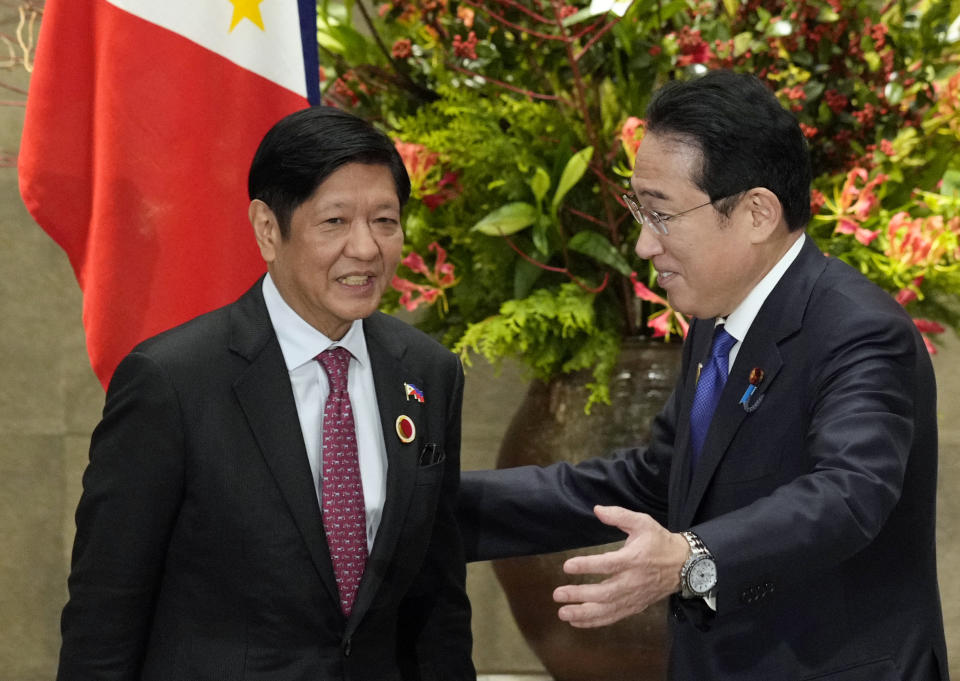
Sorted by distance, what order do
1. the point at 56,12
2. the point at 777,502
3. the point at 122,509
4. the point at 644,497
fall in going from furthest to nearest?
1. the point at 56,12
2. the point at 644,497
3. the point at 122,509
4. the point at 777,502

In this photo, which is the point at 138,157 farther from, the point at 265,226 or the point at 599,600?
the point at 599,600

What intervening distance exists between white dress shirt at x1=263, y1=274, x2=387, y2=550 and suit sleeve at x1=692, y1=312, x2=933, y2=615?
0.45 meters

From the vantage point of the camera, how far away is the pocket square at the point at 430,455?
5.55 feet

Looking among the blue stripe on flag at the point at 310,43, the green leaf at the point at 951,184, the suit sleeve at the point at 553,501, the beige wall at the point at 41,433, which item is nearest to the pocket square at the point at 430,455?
the suit sleeve at the point at 553,501

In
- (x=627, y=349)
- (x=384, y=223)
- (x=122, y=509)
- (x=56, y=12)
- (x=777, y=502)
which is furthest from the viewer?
(x=627, y=349)

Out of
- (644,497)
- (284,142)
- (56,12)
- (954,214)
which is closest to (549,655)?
(644,497)

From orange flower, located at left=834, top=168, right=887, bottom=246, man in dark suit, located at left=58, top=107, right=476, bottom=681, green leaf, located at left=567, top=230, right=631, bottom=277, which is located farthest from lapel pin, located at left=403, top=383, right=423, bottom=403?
orange flower, located at left=834, top=168, right=887, bottom=246

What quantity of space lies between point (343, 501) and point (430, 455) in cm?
16

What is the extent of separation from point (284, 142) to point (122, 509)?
51cm

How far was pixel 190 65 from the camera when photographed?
229 centimetres

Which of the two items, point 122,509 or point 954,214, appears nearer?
point 122,509

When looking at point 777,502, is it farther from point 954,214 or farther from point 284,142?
point 954,214

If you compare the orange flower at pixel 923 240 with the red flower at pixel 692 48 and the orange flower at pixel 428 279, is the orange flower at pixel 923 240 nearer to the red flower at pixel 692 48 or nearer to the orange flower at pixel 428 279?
the red flower at pixel 692 48

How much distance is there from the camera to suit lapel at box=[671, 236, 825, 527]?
1620mm
